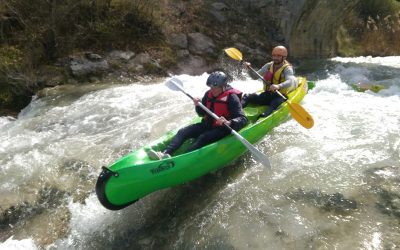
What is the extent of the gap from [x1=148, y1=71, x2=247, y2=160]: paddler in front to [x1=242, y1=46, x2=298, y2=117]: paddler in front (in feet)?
4.48

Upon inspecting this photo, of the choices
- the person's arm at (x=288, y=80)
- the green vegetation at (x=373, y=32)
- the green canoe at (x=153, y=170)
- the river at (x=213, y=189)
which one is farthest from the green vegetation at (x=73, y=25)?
the green vegetation at (x=373, y=32)

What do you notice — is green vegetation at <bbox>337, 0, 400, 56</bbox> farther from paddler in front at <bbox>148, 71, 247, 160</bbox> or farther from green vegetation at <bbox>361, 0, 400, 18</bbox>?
paddler in front at <bbox>148, 71, 247, 160</bbox>

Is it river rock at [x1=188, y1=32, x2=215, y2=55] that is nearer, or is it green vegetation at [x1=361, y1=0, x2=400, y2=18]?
river rock at [x1=188, y1=32, x2=215, y2=55]

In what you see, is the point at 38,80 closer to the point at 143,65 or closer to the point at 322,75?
the point at 143,65

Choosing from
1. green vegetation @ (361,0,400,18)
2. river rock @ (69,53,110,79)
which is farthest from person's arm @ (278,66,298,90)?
green vegetation @ (361,0,400,18)

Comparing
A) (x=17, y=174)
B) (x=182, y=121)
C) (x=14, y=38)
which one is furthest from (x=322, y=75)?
(x=17, y=174)

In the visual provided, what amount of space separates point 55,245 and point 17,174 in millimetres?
1517

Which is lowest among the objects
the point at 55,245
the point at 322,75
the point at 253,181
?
the point at 322,75

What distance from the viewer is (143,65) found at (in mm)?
9766

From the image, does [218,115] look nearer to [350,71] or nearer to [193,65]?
[193,65]

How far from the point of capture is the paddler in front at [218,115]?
475cm

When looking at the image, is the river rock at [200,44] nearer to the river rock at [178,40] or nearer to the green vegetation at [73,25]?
the river rock at [178,40]

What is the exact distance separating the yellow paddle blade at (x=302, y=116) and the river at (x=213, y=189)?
1.05ft

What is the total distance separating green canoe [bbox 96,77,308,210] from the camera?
3.97 metres
